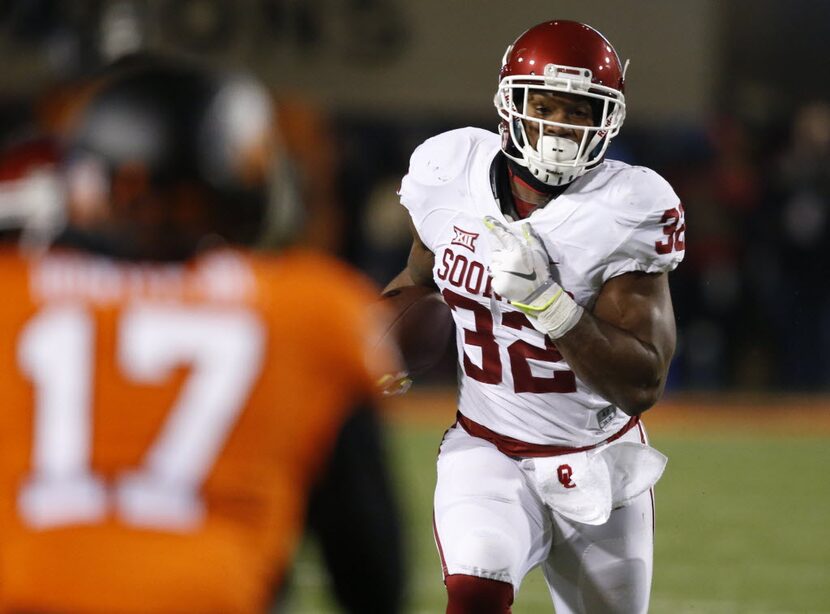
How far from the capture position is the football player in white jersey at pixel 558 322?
292cm

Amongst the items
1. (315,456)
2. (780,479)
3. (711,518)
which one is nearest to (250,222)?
(315,456)

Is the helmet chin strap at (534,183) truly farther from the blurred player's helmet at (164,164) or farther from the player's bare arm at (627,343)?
the blurred player's helmet at (164,164)

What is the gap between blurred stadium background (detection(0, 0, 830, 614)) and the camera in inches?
373

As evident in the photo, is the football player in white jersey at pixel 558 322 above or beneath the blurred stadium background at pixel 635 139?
above

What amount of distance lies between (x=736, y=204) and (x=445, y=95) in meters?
2.68

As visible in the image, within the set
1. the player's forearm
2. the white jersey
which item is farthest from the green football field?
the player's forearm

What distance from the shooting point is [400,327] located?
3.24m

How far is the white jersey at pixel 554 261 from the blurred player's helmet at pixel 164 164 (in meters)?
1.67

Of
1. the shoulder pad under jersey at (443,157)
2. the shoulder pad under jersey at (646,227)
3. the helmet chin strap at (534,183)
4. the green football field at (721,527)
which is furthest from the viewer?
the green football field at (721,527)

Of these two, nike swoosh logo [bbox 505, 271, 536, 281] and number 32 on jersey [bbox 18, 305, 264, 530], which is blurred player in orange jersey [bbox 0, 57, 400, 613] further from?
nike swoosh logo [bbox 505, 271, 536, 281]

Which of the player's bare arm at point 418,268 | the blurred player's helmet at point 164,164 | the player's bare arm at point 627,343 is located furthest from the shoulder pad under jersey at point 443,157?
the blurred player's helmet at point 164,164

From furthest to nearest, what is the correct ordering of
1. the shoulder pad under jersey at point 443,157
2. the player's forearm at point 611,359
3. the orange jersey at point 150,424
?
the shoulder pad under jersey at point 443,157 < the player's forearm at point 611,359 < the orange jersey at point 150,424

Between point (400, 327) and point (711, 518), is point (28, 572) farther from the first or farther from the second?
point (711, 518)

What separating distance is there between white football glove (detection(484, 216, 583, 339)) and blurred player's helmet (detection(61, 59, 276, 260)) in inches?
57.5
